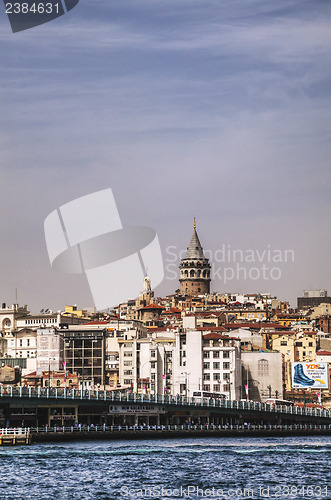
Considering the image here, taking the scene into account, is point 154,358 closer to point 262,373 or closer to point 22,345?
point 262,373

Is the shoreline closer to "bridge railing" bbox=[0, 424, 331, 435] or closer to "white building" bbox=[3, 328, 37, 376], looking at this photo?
"bridge railing" bbox=[0, 424, 331, 435]

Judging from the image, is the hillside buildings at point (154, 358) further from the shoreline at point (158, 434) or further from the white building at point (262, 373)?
the shoreline at point (158, 434)

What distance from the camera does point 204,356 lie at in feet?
447

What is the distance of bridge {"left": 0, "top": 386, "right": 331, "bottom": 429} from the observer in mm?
99438

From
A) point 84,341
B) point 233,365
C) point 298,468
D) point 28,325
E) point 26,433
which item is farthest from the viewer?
point 28,325

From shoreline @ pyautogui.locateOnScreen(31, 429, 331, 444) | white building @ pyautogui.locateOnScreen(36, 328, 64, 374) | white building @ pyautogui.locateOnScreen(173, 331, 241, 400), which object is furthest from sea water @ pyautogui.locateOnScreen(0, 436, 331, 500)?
white building @ pyautogui.locateOnScreen(36, 328, 64, 374)

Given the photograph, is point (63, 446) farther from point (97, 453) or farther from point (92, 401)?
point (92, 401)

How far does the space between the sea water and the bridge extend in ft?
29.1

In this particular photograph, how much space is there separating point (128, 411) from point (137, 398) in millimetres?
1881

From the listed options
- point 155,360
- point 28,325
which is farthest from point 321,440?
point 28,325

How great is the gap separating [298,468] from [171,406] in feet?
119

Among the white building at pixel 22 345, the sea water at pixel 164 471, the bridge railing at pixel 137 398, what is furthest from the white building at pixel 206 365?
the sea water at pixel 164 471

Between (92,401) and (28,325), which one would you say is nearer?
(92,401)

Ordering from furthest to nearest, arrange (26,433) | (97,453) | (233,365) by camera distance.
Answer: (233,365)
(26,433)
(97,453)
